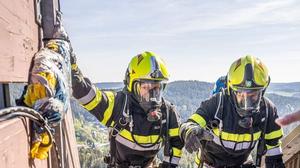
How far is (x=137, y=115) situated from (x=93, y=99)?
0.57m

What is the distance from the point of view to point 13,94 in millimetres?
2201

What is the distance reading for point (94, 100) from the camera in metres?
4.40

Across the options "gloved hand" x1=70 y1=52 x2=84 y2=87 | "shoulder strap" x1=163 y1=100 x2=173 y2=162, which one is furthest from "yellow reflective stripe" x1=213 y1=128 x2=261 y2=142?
"gloved hand" x1=70 y1=52 x2=84 y2=87

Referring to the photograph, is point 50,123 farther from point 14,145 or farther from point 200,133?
point 200,133

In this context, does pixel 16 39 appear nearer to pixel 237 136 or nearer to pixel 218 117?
pixel 218 117

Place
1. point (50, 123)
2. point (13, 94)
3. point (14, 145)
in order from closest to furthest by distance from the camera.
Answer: point (14, 145)
point (50, 123)
point (13, 94)

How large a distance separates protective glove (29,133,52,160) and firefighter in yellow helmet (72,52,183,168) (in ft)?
6.88

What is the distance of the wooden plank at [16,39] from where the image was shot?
1863 mm

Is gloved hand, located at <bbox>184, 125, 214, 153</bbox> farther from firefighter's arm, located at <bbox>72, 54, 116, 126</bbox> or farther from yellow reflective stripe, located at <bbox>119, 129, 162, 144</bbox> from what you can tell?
firefighter's arm, located at <bbox>72, 54, 116, 126</bbox>

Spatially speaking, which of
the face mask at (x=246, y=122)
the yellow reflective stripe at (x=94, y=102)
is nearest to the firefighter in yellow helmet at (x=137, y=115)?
the yellow reflective stripe at (x=94, y=102)

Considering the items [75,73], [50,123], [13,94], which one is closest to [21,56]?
[13,94]

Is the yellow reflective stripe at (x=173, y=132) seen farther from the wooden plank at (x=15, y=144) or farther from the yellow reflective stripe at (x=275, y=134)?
the wooden plank at (x=15, y=144)

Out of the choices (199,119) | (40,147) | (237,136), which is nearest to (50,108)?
(40,147)

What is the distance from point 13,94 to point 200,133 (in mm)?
2298
